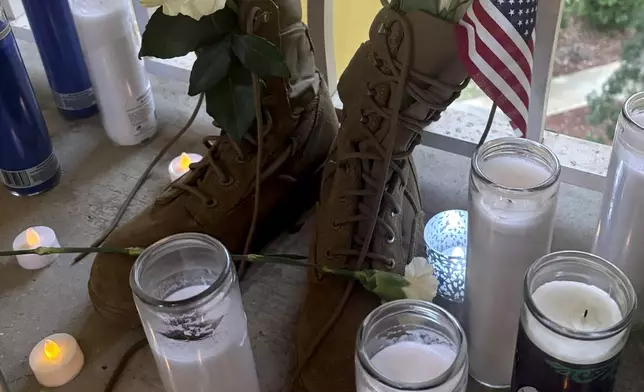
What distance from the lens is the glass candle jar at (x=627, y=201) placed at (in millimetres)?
757

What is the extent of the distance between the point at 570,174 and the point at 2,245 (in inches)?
28.7

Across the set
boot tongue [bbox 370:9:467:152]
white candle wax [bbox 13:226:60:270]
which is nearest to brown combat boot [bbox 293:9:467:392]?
boot tongue [bbox 370:9:467:152]

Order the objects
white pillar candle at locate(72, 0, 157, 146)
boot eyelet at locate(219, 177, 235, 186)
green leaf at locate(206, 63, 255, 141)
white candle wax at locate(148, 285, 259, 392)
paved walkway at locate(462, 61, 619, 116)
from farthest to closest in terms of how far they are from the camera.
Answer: paved walkway at locate(462, 61, 619, 116) < white pillar candle at locate(72, 0, 157, 146) < boot eyelet at locate(219, 177, 235, 186) < green leaf at locate(206, 63, 255, 141) < white candle wax at locate(148, 285, 259, 392)

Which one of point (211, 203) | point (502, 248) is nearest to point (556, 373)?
point (502, 248)

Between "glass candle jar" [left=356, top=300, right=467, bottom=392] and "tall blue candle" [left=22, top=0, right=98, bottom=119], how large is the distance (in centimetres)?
72

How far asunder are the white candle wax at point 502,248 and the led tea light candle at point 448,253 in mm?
70

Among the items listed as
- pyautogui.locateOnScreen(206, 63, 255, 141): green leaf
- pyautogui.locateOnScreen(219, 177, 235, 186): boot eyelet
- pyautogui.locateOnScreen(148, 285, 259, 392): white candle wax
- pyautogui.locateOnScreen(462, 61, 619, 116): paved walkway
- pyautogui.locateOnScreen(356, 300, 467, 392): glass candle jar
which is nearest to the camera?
pyautogui.locateOnScreen(356, 300, 467, 392): glass candle jar

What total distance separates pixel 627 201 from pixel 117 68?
2.21ft

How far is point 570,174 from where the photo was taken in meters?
1.02

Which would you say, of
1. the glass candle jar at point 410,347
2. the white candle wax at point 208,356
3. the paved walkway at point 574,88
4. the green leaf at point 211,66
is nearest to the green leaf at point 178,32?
the green leaf at point 211,66

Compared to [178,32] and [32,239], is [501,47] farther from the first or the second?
[32,239]

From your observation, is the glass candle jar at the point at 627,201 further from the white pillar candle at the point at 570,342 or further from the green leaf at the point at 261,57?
the green leaf at the point at 261,57

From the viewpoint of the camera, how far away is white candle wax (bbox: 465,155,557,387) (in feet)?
2.32

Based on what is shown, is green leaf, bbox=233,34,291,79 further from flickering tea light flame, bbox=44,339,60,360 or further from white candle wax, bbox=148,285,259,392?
flickering tea light flame, bbox=44,339,60,360
